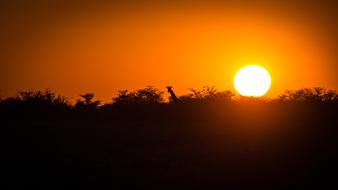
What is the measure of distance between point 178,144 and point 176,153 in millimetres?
1257

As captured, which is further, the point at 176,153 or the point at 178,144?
the point at 178,144

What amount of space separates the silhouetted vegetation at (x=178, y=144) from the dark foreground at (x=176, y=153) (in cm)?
4

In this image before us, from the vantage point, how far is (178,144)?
2295 cm

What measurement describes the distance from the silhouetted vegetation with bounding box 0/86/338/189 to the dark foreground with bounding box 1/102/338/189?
35 mm

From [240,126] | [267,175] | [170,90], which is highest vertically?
[170,90]

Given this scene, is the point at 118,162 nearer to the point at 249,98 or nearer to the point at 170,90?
the point at 170,90

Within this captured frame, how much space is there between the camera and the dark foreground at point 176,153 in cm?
1953

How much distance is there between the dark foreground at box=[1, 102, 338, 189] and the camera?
769 inches

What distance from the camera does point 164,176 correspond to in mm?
19719

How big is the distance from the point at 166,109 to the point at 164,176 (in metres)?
11.0

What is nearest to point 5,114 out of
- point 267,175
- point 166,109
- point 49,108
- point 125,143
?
point 49,108

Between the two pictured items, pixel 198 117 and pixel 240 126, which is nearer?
pixel 240 126

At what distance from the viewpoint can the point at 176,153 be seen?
2172cm

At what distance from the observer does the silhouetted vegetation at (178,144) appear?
19.7 metres
